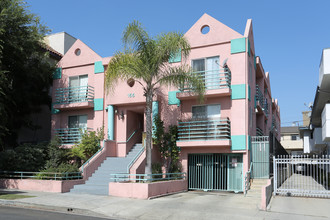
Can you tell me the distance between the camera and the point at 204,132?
1833 cm

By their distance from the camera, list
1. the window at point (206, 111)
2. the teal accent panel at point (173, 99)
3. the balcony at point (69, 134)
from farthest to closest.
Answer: the balcony at point (69, 134), the teal accent panel at point (173, 99), the window at point (206, 111)

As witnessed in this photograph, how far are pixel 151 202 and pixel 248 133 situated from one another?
7.33 meters

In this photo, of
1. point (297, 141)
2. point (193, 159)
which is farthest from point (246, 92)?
point (297, 141)

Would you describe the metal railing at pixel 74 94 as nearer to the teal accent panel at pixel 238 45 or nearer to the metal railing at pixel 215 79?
the metal railing at pixel 215 79

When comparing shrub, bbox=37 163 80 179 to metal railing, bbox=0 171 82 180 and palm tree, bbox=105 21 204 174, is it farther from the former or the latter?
palm tree, bbox=105 21 204 174

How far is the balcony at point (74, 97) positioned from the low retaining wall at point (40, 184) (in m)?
5.95

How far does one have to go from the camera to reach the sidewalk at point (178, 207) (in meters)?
11.4

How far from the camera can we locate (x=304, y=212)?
1204cm

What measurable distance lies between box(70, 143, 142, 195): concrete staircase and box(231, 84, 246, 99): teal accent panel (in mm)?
6870

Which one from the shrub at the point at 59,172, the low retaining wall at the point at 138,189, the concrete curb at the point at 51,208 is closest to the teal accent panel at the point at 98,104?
the shrub at the point at 59,172

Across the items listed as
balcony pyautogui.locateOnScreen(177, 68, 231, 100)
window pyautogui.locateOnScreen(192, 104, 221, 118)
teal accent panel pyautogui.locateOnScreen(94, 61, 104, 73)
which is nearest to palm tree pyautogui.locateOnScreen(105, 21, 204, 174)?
balcony pyautogui.locateOnScreen(177, 68, 231, 100)

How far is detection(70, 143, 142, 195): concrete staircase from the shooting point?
1641cm

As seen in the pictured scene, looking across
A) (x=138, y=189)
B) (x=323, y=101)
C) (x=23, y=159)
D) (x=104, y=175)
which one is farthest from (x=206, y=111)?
(x=23, y=159)

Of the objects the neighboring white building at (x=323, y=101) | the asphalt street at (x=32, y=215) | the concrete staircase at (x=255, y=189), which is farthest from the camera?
the concrete staircase at (x=255, y=189)
